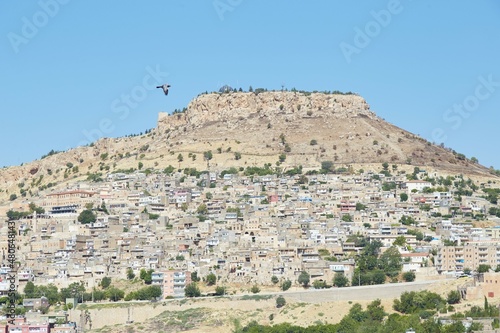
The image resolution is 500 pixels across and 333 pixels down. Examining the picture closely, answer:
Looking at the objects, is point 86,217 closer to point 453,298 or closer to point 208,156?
point 208,156

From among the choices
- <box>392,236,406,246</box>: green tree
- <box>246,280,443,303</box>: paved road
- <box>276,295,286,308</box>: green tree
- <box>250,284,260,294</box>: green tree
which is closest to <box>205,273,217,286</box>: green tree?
<box>250,284,260,294</box>: green tree

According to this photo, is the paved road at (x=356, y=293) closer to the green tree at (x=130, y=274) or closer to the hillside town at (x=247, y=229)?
the hillside town at (x=247, y=229)

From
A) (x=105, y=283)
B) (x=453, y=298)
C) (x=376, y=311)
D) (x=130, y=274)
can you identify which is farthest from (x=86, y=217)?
(x=453, y=298)

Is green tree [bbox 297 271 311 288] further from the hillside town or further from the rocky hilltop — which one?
the rocky hilltop

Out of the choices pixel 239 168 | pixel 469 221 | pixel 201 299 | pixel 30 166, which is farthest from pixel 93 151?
pixel 201 299

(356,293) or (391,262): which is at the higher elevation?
(391,262)

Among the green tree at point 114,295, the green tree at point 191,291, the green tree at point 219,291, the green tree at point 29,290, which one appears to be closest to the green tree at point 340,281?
the green tree at point 219,291

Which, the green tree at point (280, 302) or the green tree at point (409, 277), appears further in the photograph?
the green tree at point (409, 277)
